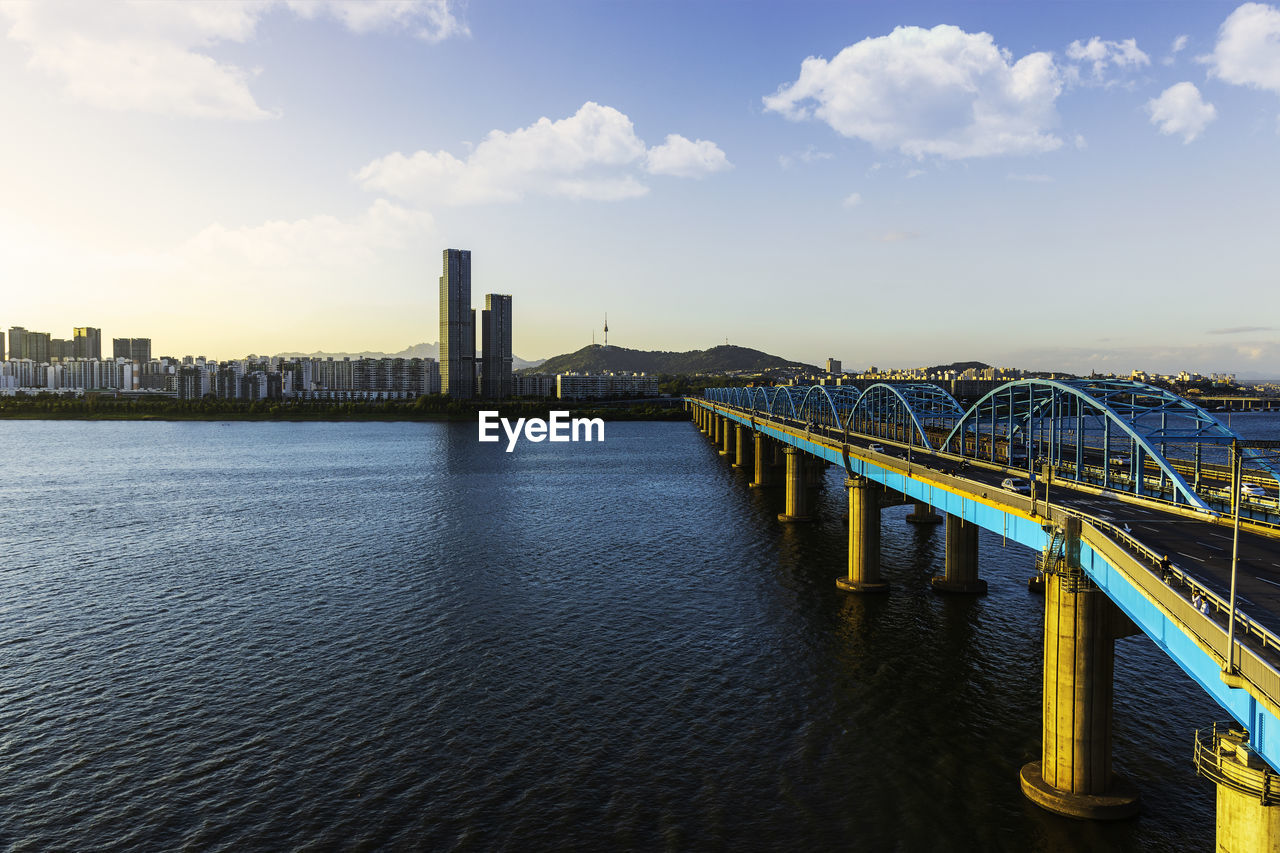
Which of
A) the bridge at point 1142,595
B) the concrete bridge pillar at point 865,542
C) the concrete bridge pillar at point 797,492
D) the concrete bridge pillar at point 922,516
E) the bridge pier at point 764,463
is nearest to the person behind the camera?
the bridge at point 1142,595

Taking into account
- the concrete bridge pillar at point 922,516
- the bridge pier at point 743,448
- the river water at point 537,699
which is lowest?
the river water at point 537,699

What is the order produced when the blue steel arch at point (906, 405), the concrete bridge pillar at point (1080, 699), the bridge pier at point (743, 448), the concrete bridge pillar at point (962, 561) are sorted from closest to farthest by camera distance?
the concrete bridge pillar at point (1080, 699) → the concrete bridge pillar at point (962, 561) → the blue steel arch at point (906, 405) → the bridge pier at point (743, 448)

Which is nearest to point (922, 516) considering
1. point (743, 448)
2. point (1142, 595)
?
point (1142, 595)

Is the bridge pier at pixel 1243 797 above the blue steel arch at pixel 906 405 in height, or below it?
below

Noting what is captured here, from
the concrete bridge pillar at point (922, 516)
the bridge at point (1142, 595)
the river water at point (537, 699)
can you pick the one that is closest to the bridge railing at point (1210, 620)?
the bridge at point (1142, 595)

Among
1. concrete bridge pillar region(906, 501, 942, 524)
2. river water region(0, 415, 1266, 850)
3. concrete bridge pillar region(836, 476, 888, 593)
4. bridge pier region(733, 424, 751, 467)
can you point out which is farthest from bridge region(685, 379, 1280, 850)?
bridge pier region(733, 424, 751, 467)

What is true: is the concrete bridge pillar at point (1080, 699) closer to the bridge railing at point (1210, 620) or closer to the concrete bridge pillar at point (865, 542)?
the bridge railing at point (1210, 620)

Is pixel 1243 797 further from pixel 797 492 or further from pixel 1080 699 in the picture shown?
pixel 797 492
